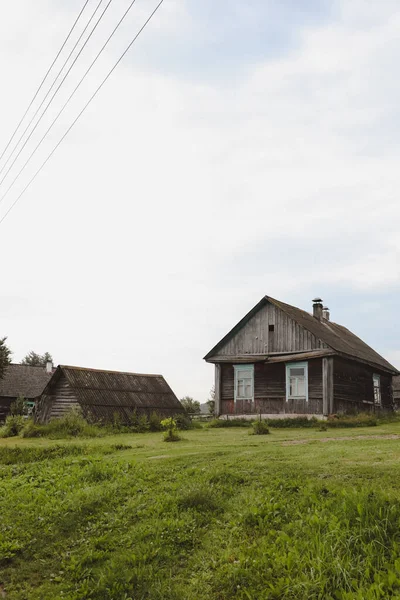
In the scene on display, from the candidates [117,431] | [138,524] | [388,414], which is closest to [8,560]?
[138,524]

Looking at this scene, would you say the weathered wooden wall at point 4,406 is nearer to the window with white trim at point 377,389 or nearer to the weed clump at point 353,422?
the window with white trim at point 377,389

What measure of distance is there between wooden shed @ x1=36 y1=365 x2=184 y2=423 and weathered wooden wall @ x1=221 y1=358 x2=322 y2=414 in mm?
3349

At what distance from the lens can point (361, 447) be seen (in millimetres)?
11633

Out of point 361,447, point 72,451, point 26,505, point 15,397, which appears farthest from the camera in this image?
point 15,397

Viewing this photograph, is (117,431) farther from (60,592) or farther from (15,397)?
(15,397)

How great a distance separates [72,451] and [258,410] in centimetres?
1395

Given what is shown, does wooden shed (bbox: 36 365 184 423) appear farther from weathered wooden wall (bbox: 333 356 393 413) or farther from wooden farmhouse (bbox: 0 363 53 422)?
wooden farmhouse (bbox: 0 363 53 422)

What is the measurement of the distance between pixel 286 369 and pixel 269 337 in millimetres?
2048

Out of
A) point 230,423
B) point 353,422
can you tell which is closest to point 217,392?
point 230,423

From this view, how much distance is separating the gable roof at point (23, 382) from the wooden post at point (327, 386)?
28.4m

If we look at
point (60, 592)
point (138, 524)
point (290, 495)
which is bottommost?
point (60, 592)

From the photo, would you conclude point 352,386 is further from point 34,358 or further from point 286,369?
point 34,358

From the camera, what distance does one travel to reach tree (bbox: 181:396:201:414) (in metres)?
41.6

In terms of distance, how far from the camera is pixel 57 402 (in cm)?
2628
